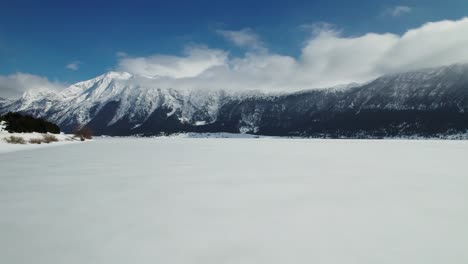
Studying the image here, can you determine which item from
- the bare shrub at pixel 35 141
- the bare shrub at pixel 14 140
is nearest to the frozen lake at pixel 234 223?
the bare shrub at pixel 14 140

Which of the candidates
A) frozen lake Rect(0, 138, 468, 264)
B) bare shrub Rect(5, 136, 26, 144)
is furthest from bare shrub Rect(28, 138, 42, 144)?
frozen lake Rect(0, 138, 468, 264)

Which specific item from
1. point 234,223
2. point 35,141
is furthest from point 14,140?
point 234,223

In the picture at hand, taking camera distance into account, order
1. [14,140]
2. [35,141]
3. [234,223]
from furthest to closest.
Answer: [35,141] → [14,140] → [234,223]

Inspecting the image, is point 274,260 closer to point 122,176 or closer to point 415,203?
point 415,203

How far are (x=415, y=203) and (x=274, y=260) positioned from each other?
5176 millimetres

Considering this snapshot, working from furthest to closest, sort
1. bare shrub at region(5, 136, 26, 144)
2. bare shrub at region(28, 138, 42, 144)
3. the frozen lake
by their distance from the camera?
bare shrub at region(28, 138, 42, 144)
bare shrub at region(5, 136, 26, 144)
the frozen lake

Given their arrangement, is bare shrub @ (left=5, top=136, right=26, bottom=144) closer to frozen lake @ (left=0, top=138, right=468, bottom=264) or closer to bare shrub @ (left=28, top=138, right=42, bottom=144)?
bare shrub @ (left=28, top=138, right=42, bottom=144)

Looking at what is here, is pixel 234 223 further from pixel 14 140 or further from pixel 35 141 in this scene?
pixel 35 141

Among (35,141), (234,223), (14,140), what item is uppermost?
(14,140)

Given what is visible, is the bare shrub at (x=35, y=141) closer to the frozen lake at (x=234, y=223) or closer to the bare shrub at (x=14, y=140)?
the bare shrub at (x=14, y=140)

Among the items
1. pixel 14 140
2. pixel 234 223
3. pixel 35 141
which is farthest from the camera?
pixel 35 141

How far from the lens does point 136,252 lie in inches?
199

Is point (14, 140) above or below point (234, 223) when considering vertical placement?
above

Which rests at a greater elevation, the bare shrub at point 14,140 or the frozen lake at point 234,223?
the bare shrub at point 14,140
